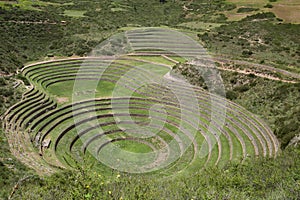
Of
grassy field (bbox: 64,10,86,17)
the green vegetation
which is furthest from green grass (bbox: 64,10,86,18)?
the green vegetation

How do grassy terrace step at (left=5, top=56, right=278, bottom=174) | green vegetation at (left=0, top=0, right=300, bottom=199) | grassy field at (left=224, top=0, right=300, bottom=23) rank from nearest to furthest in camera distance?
1. green vegetation at (left=0, top=0, right=300, bottom=199)
2. grassy terrace step at (left=5, top=56, right=278, bottom=174)
3. grassy field at (left=224, top=0, right=300, bottom=23)

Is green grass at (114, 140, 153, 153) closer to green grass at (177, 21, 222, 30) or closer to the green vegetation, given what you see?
the green vegetation

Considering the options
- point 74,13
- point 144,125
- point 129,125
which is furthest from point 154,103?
point 74,13

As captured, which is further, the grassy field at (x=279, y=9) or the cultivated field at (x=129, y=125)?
the grassy field at (x=279, y=9)

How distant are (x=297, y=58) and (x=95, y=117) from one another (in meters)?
28.9

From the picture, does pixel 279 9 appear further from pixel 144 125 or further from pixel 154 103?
pixel 144 125

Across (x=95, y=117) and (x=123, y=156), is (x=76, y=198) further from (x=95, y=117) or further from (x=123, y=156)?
(x=95, y=117)

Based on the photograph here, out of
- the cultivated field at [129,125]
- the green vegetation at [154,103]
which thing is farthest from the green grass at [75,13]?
the cultivated field at [129,125]

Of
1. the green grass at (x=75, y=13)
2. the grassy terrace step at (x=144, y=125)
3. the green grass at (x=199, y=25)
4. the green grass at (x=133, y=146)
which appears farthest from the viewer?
the green grass at (x=75, y=13)

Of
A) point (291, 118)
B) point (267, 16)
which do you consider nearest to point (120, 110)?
point (291, 118)

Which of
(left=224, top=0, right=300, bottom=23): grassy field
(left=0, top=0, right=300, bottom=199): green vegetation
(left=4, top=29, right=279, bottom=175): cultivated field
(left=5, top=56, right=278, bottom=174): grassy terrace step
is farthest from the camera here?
(left=224, top=0, right=300, bottom=23): grassy field

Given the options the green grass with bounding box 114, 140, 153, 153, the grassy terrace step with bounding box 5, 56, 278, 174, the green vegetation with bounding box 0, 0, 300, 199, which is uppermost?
the green vegetation with bounding box 0, 0, 300, 199

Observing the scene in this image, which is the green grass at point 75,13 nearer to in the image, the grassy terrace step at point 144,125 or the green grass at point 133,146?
the grassy terrace step at point 144,125

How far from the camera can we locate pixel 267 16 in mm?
61406
